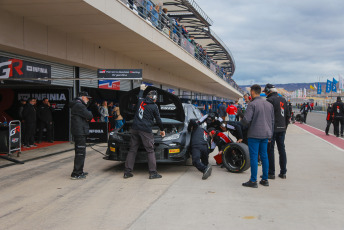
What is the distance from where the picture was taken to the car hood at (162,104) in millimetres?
7781

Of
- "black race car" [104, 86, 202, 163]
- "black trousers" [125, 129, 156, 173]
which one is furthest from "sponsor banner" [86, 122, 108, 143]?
"black trousers" [125, 129, 156, 173]

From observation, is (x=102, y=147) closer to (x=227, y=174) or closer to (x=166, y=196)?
(x=227, y=174)

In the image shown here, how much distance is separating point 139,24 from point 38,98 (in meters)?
5.42

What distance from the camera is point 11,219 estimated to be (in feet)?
14.3

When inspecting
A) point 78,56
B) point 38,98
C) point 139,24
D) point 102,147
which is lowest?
point 102,147

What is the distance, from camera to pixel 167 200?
16.7ft

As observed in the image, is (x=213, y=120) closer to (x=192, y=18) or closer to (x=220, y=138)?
(x=220, y=138)

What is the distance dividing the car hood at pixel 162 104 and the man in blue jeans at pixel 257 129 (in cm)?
218

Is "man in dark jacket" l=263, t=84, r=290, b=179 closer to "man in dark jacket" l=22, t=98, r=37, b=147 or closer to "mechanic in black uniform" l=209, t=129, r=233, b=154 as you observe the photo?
"mechanic in black uniform" l=209, t=129, r=233, b=154

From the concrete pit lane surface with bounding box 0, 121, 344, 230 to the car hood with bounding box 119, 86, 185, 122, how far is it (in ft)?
4.28

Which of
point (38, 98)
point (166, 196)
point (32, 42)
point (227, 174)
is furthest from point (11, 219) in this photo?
point (38, 98)

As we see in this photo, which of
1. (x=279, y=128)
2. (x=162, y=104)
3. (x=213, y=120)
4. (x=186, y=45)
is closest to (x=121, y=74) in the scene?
(x=162, y=104)

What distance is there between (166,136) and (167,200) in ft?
7.58

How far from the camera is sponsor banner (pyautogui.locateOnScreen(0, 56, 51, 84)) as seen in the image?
9.09m
